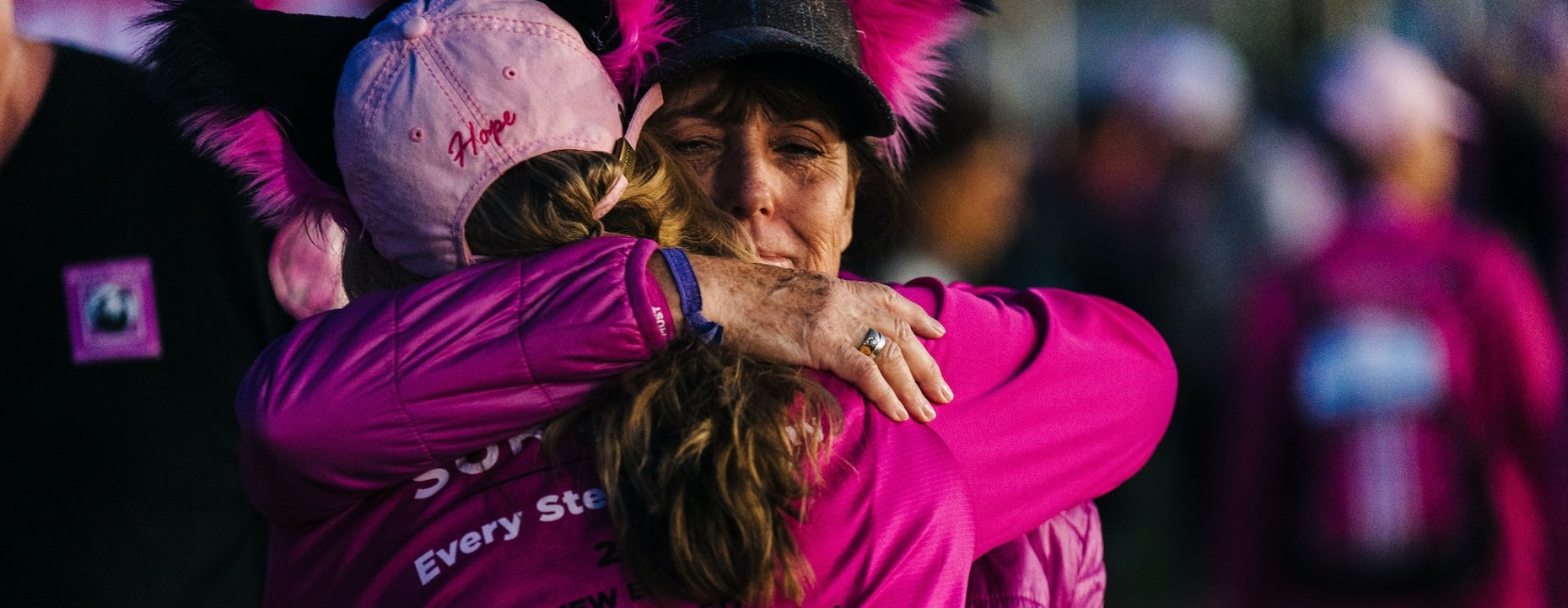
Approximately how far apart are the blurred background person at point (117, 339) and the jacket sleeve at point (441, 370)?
1439 millimetres

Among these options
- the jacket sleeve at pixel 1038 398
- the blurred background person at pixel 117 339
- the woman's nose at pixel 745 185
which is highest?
the woman's nose at pixel 745 185

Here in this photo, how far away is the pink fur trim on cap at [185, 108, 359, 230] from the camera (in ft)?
5.53

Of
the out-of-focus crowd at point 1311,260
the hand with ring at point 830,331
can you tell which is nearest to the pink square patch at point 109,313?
the hand with ring at point 830,331

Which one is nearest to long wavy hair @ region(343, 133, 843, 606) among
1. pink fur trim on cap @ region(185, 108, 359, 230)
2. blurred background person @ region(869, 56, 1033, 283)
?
pink fur trim on cap @ region(185, 108, 359, 230)

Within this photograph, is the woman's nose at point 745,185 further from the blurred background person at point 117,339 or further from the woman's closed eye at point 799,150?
the blurred background person at point 117,339

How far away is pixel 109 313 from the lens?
8.71 ft

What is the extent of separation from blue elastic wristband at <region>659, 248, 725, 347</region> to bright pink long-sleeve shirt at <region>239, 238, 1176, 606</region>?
3cm

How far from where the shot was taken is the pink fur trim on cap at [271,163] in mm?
1686

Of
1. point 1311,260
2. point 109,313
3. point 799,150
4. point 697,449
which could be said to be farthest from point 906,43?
point 1311,260

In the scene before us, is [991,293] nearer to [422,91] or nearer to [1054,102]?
[422,91]

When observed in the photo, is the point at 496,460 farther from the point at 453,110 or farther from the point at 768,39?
the point at 768,39

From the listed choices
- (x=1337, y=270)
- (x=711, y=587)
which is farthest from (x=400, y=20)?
(x=1337, y=270)

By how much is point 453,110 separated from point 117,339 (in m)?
1.53

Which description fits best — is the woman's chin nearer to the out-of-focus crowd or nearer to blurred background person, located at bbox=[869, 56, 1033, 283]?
the out-of-focus crowd
